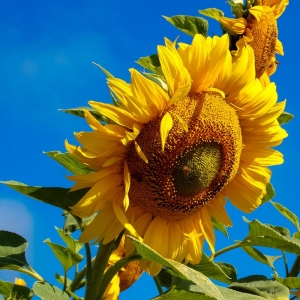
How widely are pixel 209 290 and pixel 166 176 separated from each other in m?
0.57

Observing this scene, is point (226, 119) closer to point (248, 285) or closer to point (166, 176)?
point (166, 176)

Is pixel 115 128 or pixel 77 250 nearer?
pixel 115 128

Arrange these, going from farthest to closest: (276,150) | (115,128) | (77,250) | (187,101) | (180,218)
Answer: (77,250)
(276,150)
(180,218)
(187,101)
(115,128)

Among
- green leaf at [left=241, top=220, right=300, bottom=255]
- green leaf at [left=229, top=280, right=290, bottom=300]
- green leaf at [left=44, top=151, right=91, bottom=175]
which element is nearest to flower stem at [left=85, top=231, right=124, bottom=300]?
green leaf at [left=44, top=151, right=91, bottom=175]

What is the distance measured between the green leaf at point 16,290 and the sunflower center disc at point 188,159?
0.78 m

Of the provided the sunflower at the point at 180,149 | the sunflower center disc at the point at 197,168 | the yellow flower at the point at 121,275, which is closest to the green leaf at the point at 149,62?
the sunflower at the point at 180,149

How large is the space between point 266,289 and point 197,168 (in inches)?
32.4

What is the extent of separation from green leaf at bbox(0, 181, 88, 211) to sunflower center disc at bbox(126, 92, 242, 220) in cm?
26

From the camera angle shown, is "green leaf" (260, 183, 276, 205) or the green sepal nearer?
"green leaf" (260, 183, 276, 205)

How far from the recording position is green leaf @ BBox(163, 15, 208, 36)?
10.1ft

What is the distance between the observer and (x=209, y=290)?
6.61 feet

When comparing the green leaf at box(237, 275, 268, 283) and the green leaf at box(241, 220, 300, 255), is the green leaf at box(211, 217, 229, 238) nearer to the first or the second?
the green leaf at box(241, 220, 300, 255)

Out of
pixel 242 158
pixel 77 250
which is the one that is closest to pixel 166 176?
pixel 242 158

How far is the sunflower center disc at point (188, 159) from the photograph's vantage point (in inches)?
93.4
